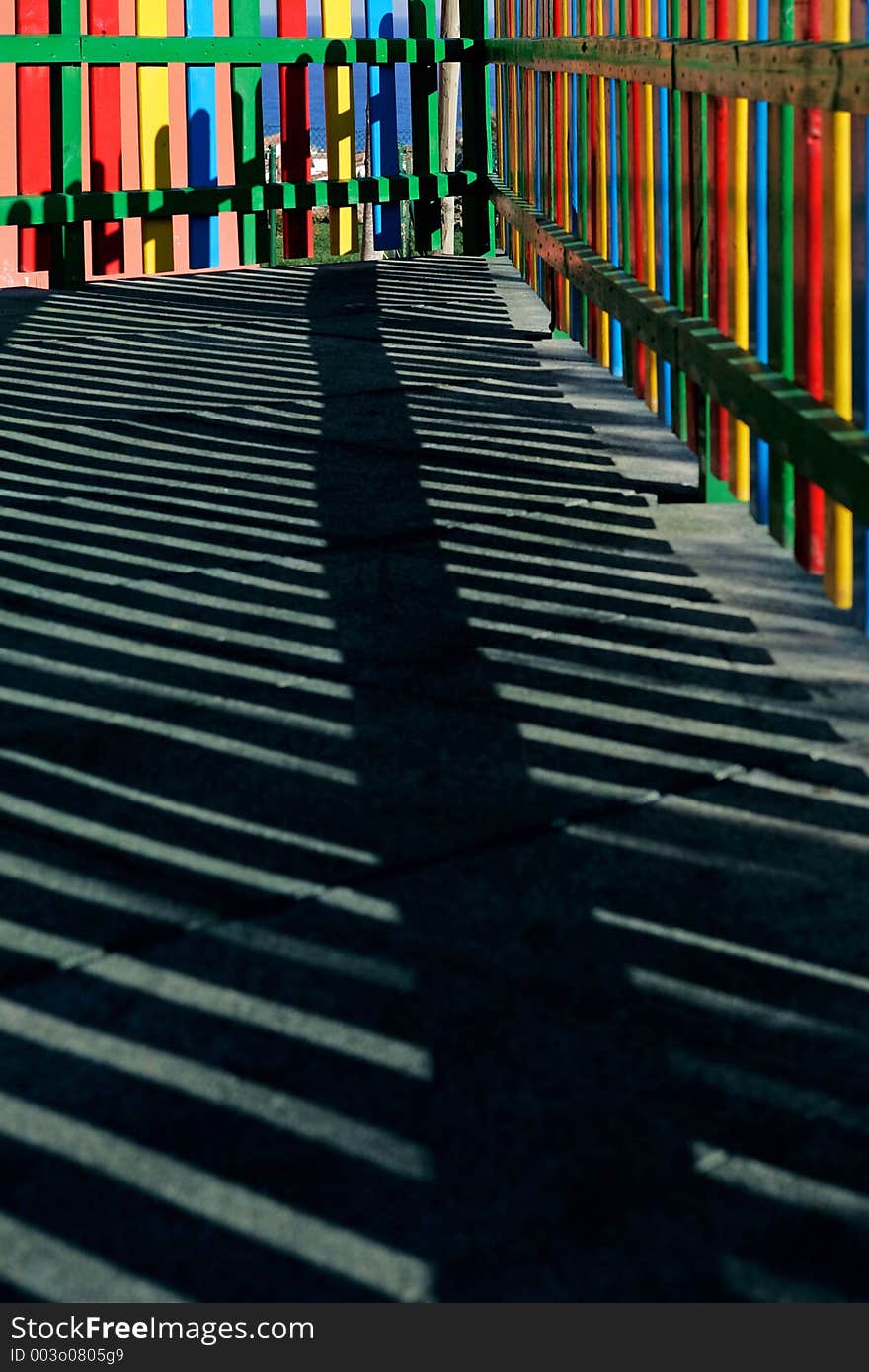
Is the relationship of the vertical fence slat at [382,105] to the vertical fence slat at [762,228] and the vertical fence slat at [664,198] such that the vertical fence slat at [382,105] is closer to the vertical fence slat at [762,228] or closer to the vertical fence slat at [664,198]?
the vertical fence slat at [664,198]

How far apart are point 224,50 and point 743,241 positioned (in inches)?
266

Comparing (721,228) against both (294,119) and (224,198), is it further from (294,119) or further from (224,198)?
(294,119)

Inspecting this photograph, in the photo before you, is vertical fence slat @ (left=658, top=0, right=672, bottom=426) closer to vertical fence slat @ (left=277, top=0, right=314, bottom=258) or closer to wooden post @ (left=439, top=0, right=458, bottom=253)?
vertical fence slat @ (left=277, top=0, right=314, bottom=258)

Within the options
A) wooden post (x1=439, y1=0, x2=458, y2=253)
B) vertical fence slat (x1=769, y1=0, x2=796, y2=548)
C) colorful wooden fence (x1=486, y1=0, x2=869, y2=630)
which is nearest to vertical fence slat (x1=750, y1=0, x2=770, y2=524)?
colorful wooden fence (x1=486, y1=0, x2=869, y2=630)

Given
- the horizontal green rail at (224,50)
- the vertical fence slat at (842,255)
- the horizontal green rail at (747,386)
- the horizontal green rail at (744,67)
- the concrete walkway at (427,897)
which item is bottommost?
the concrete walkway at (427,897)

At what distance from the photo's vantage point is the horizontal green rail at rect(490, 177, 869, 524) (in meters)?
3.73

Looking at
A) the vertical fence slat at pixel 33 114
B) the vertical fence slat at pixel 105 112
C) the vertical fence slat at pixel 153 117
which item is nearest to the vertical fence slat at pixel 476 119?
the vertical fence slat at pixel 153 117

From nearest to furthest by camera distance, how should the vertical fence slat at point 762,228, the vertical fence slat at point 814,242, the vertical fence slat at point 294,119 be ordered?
the vertical fence slat at point 814,242
the vertical fence slat at point 762,228
the vertical fence slat at point 294,119

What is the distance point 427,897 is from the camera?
2883mm

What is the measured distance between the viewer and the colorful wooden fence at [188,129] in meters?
10.3

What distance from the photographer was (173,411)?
7.06 m
